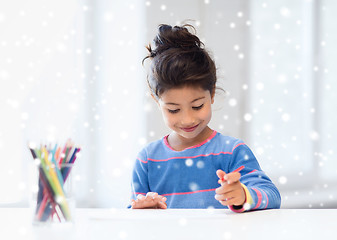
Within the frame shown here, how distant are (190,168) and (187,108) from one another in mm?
185

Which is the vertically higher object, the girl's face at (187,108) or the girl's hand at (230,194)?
the girl's face at (187,108)

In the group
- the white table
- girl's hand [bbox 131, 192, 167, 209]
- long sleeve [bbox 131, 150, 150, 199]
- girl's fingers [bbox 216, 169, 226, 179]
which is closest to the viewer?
the white table

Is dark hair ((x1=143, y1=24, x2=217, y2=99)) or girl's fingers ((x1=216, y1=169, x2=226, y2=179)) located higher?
dark hair ((x1=143, y1=24, x2=217, y2=99))

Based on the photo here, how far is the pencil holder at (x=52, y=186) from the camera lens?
0.76 meters

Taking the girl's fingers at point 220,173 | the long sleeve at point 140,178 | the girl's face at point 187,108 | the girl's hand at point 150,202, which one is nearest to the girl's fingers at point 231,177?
the girl's fingers at point 220,173

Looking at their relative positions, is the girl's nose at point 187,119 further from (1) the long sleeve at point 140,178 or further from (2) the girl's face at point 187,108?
(1) the long sleeve at point 140,178

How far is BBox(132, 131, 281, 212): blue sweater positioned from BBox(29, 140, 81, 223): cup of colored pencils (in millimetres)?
508

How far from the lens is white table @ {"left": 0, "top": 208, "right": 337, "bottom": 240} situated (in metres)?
0.70

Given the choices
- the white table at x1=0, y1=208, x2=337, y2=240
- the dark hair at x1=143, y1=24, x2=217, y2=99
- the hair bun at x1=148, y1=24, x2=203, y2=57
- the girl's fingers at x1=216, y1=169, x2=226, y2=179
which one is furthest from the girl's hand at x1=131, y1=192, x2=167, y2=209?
the hair bun at x1=148, y1=24, x2=203, y2=57

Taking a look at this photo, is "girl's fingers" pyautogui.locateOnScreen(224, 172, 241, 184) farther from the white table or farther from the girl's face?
the girl's face

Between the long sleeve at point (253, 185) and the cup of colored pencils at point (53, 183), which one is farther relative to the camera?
the long sleeve at point (253, 185)

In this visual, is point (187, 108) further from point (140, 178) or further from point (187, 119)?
point (140, 178)

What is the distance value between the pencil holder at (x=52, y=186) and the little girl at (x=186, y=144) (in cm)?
36

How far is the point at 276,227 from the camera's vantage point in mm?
760
